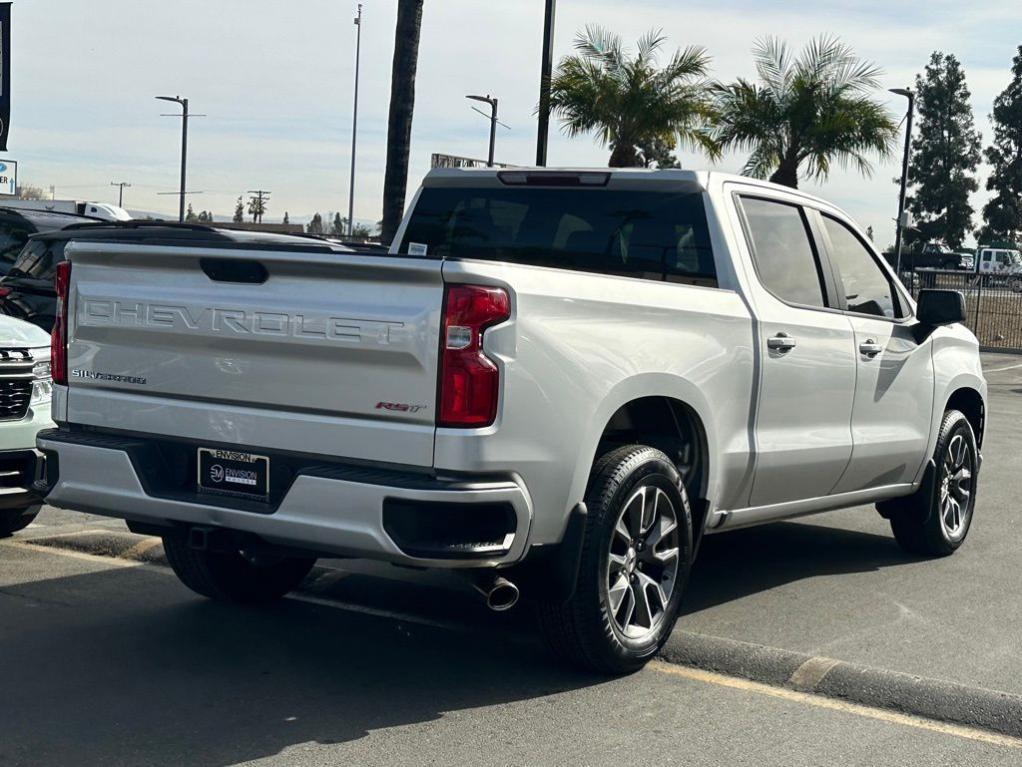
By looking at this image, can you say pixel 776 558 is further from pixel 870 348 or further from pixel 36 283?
pixel 36 283

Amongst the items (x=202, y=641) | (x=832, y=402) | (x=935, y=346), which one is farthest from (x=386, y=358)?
(x=935, y=346)

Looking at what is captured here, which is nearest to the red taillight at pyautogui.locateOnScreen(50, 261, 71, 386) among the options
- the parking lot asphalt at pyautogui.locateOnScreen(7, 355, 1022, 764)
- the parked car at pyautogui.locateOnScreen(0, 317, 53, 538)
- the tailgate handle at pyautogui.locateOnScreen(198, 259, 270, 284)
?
the tailgate handle at pyautogui.locateOnScreen(198, 259, 270, 284)

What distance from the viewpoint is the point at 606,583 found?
5059 millimetres

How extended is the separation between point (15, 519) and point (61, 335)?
2.71 meters

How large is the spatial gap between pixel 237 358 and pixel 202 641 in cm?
141

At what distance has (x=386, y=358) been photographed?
4531mm

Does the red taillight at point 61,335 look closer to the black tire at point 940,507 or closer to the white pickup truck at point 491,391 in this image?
the white pickup truck at point 491,391

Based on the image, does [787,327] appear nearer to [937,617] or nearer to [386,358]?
[937,617]

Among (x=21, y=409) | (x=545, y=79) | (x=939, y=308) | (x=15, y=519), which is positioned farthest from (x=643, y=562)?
(x=545, y=79)

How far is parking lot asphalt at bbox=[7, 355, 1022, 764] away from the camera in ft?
18.8

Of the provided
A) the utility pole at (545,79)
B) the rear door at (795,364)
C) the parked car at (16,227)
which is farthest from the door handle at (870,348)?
the utility pole at (545,79)

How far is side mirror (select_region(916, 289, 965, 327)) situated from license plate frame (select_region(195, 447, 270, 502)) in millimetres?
3954

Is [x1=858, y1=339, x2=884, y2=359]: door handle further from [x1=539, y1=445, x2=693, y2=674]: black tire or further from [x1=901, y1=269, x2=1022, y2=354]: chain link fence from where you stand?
[x1=901, y1=269, x2=1022, y2=354]: chain link fence

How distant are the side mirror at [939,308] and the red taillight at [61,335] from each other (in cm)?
429
